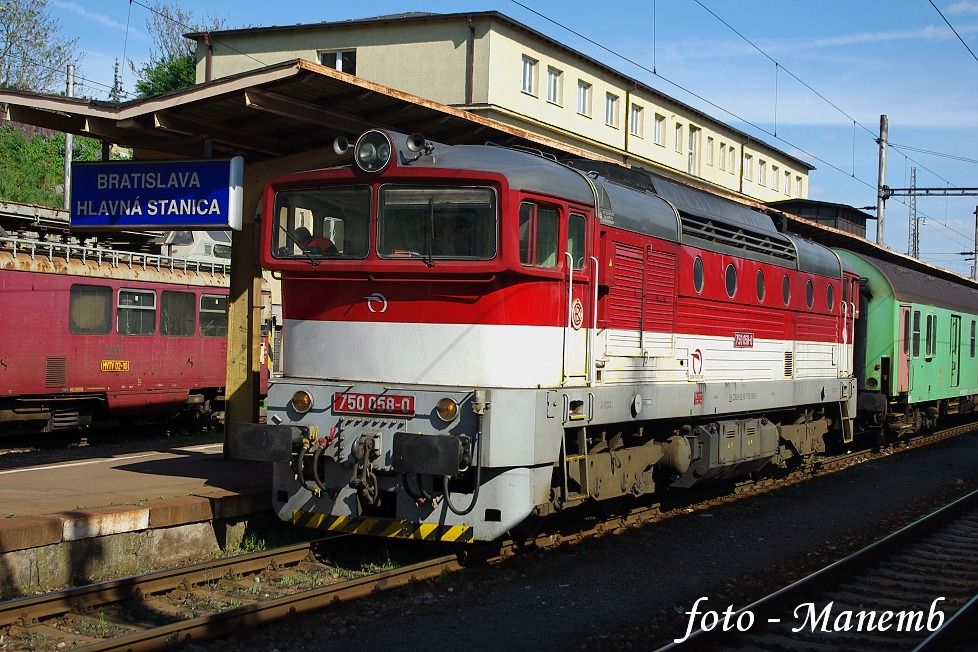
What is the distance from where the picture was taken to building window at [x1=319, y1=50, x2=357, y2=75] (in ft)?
119

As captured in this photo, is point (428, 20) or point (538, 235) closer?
point (538, 235)

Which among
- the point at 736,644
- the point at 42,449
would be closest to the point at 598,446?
the point at 736,644

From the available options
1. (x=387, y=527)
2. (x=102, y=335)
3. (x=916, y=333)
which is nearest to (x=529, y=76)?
(x=916, y=333)

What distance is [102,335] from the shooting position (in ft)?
58.9

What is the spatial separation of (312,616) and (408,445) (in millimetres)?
1519

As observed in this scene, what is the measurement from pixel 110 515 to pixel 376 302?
291 cm

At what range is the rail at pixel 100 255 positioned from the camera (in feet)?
54.5

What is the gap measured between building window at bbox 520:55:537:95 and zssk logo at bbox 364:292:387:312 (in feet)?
90.5

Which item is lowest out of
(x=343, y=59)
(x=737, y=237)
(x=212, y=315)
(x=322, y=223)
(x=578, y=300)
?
(x=578, y=300)

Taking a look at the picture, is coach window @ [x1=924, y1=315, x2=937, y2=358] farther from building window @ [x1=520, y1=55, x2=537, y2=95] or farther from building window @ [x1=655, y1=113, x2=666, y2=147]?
building window @ [x1=655, y1=113, x2=666, y2=147]

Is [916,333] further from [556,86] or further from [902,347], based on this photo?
[556,86]

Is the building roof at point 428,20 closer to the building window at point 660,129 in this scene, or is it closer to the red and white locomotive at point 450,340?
the building window at point 660,129

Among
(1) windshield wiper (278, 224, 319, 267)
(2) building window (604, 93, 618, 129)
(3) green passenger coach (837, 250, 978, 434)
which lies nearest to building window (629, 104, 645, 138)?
(2) building window (604, 93, 618, 129)

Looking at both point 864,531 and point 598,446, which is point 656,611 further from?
point 864,531
